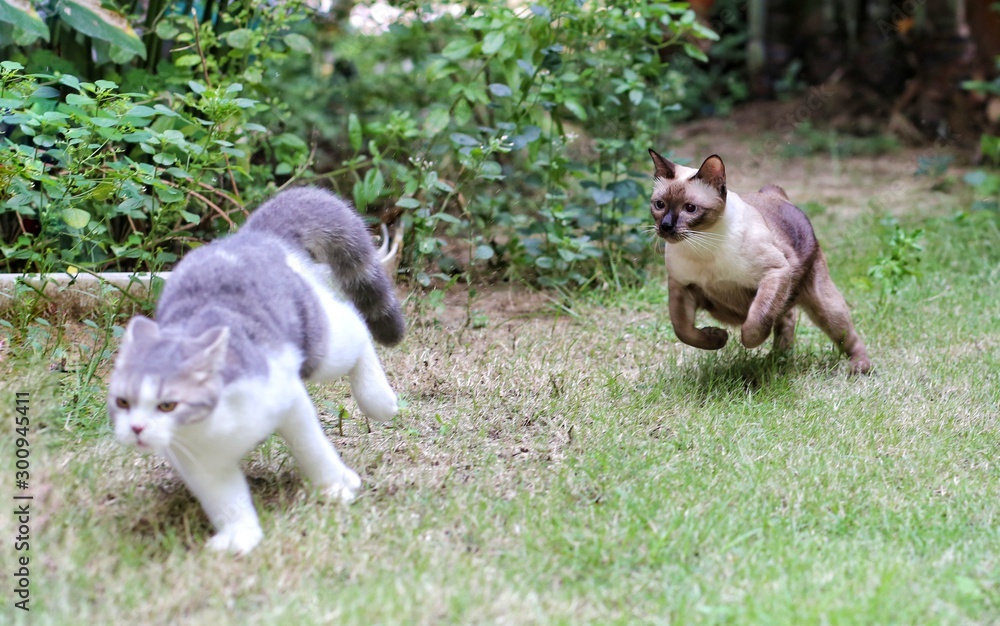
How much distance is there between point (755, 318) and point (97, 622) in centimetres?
238

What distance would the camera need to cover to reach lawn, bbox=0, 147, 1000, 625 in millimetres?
2309

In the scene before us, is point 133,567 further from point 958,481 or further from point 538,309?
point 538,309

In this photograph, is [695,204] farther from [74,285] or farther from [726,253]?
[74,285]

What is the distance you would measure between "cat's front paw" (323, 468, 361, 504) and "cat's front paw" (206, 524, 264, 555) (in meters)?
0.28

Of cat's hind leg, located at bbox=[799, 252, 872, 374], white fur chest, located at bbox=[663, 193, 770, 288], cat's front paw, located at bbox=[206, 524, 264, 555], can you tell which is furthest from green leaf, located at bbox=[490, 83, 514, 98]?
cat's front paw, located at bbox=[206, 524, 264, 555]

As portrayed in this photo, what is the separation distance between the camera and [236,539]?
8.14 ft

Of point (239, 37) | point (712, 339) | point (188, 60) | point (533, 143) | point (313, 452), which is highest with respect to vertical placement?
point (239, 37)

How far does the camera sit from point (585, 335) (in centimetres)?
452

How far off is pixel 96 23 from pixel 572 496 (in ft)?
9.72

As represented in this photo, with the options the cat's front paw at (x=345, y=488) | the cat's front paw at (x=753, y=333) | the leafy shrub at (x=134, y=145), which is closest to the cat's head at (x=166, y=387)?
the cat's front paw at (x=345, y=488)

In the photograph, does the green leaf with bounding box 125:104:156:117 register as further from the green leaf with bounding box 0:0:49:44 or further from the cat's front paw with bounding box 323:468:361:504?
the cat's front paw with bounding box 323:468:361:504

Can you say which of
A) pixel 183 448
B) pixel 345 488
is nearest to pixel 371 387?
pixel 345 488

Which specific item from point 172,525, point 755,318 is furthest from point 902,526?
point 172,525

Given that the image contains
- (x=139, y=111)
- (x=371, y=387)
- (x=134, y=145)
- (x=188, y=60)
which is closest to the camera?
(x=371, y=387)
